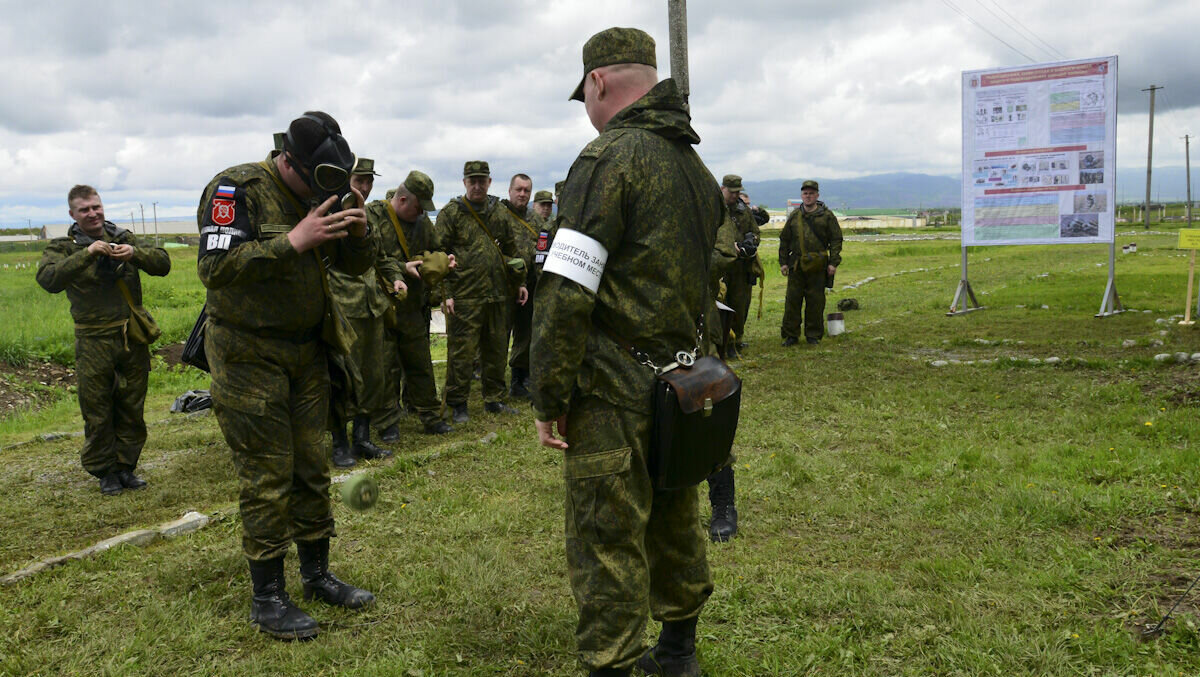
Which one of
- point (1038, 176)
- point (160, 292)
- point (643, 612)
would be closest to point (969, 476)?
point (643, 612)

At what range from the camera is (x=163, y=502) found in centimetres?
576

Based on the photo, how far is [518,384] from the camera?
30.3 ft

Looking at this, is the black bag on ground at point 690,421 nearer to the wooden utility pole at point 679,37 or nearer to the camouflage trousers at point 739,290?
the wooden utility pole at point 679,37

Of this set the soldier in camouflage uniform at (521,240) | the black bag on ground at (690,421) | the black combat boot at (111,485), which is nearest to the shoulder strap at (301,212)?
the black bag on ground at (690,421)

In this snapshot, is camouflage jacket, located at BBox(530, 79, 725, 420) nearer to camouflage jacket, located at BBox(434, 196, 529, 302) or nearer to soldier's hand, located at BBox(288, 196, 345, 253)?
soldier's hand, located at BBox(288, 196, 345, 253)

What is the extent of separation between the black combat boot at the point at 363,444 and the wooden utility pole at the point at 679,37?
5.43 metres

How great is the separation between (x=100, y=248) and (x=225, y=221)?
10.0ft

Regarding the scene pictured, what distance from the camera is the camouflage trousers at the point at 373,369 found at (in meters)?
6.92

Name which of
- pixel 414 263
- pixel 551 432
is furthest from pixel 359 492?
pixel 414 263

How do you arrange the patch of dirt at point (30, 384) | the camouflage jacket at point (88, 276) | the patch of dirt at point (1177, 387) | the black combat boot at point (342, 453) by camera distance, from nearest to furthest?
the camouflage jacket at point (88, 276) → the black combat boot at point (342, 453) → the patch of dirt at point (1177, 387) → the patch of dirt at point (30, 384)

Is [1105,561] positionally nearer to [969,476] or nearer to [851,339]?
[969,476]

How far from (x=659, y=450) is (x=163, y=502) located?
14.8ft

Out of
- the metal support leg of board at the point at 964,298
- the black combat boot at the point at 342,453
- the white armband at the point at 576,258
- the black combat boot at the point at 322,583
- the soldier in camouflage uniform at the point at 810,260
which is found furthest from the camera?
the metal support leg of board at the point at 964,298

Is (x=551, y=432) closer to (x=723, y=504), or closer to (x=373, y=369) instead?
(x=723, y=504)
